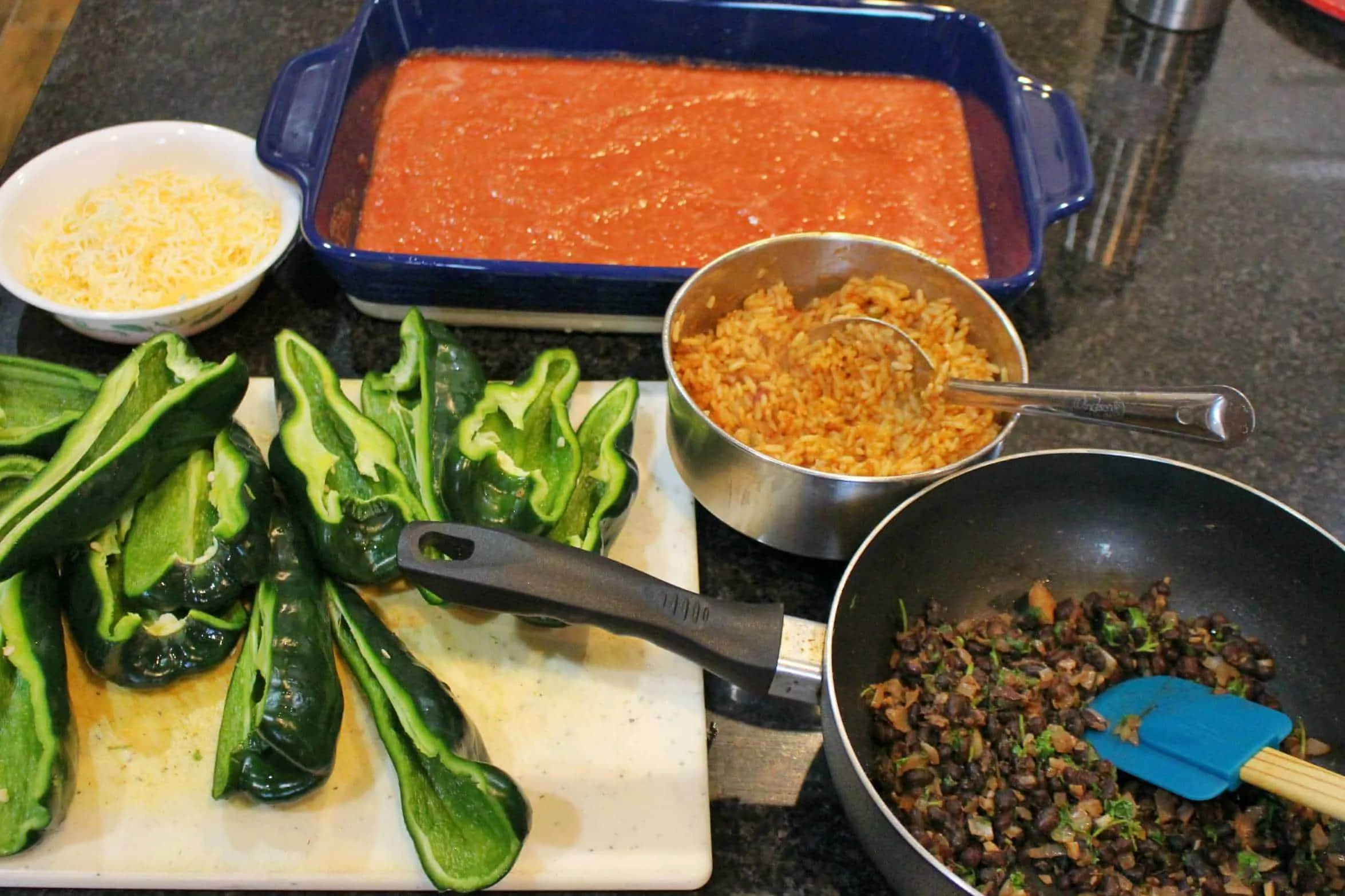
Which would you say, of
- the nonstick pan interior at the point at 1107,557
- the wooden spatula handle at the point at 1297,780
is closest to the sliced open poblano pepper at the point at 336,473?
the nonstick pan interior at the point at 1107,557

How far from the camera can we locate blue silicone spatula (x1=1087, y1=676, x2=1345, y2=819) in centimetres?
101

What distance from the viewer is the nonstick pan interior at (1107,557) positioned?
3.79 feet

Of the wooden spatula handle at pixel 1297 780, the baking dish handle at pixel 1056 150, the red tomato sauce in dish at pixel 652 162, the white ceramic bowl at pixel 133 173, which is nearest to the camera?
the wooden spatula handle at pixel 1297 780

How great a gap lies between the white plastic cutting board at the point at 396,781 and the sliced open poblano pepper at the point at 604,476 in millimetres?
122

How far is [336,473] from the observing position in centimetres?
127

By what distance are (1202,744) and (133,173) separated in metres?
1.72

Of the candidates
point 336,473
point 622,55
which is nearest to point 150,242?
point 336,473

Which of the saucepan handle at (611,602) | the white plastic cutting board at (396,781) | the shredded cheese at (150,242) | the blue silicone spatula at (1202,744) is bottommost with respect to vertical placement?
the white plastic cutting board at (396,781)

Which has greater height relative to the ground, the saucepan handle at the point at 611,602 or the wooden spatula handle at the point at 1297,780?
the saucepan handle at the point at 611,602

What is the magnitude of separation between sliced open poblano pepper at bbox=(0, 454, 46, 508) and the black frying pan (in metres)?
0.55

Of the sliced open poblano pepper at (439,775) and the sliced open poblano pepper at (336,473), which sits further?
the sliced open poblano pepper at (336,473)

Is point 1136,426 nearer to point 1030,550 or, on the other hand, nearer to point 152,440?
point 1030,550

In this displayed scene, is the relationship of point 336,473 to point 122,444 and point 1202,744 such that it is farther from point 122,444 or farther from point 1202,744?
point 1202,744

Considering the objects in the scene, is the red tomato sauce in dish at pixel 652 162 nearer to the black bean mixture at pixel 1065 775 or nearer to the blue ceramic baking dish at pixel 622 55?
the blue ceramic baking dish at pixel 622 55
